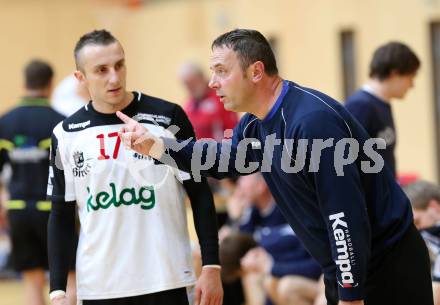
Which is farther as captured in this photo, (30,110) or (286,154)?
(30,110)

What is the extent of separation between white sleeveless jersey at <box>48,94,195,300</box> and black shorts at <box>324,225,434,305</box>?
0.85 meters

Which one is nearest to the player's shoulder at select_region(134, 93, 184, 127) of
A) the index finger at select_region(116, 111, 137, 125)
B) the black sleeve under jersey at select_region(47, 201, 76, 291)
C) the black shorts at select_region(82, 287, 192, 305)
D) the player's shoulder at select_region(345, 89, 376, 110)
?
the index finger at select_region(116, 111, 137, 125)

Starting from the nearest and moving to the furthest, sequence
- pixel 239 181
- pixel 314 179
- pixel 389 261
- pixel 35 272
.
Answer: pixel 314 179 → pixel 389 261 → pixel 35 272 → pixel 239 181

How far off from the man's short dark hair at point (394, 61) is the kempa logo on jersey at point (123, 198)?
7.36 ft

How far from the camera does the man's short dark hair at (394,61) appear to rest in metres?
5.82

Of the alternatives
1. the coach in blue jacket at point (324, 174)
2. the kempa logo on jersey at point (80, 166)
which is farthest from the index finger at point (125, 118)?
the kempa logo on jersey at point (80, 166)

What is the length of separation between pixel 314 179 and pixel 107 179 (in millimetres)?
1092

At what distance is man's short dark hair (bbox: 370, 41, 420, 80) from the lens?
19.1 ft

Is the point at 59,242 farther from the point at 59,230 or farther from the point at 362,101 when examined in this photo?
the point at 362,101

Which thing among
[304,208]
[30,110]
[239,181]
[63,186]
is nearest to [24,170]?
[30,110]

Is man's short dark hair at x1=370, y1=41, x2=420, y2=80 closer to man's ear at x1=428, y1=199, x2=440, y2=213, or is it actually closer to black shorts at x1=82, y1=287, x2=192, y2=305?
man's ear at x1=428, y1=199, x2=440, y2=213

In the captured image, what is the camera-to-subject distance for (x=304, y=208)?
3.85m

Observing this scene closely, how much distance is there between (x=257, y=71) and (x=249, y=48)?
11 cm

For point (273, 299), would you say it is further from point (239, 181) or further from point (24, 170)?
point (24, 170)
